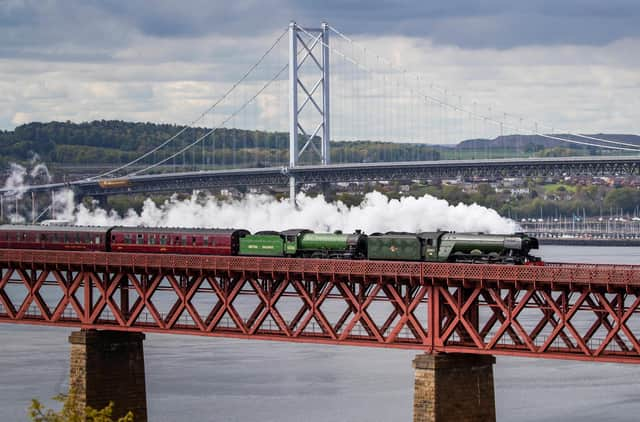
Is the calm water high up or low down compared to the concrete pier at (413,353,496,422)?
down

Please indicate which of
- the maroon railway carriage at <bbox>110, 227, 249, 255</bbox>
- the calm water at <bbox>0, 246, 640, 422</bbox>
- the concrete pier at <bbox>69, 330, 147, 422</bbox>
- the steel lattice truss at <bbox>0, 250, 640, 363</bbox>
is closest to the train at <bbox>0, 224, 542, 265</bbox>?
the maroon railway carriage at <bbox>110, 227, 249, 255</bbox>

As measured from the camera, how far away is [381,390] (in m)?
106

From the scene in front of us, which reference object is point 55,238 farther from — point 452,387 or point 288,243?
point 452,387

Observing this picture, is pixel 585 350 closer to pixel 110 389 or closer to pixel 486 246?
pixel 486 246

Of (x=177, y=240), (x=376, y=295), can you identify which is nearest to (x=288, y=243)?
(x=177, y=240)

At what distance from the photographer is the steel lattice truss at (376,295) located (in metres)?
67.6

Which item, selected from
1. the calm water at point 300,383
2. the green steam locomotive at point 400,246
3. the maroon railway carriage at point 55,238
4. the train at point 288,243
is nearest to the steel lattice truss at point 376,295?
the green steam locomotive at point 400,246

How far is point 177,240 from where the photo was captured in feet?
294

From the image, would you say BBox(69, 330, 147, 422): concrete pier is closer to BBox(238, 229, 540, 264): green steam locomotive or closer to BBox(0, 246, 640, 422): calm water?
BBox(238, 229, 540, 264): green steam locomotive

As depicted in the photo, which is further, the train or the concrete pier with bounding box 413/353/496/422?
the train

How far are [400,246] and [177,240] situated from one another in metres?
15.7

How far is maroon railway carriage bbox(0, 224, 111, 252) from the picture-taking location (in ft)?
306

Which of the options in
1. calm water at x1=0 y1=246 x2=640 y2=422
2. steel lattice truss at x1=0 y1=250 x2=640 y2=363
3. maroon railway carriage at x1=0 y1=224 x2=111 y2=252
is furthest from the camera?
calm water at x1=0 y1=246 x2=640 y2=422

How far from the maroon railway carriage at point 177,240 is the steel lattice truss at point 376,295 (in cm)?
568
